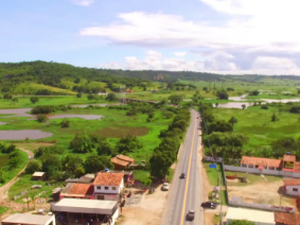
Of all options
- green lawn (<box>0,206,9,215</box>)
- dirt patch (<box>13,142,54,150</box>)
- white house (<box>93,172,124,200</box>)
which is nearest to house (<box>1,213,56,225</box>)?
green lawn (<box>0,206,9,215</box>)

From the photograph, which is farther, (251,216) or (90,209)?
(90,209)

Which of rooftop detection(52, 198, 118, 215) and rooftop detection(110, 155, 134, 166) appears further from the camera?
rooftop detection(110, 155, 134, 166)

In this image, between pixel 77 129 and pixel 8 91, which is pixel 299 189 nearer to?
pixel 77 129

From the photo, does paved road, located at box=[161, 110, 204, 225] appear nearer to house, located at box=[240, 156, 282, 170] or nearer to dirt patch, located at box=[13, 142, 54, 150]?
house, located at box=[240, 156, 282, 170]

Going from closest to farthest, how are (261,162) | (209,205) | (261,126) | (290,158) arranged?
(209,205) → (290,158) → (261,162) → (261,126)

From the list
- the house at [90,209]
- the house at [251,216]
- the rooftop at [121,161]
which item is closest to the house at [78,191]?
the house at [90,209]

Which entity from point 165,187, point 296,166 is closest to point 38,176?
point 165,187

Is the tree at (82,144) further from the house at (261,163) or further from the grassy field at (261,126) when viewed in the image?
the grassy field at (261,126)

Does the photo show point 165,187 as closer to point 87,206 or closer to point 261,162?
point 87,206
